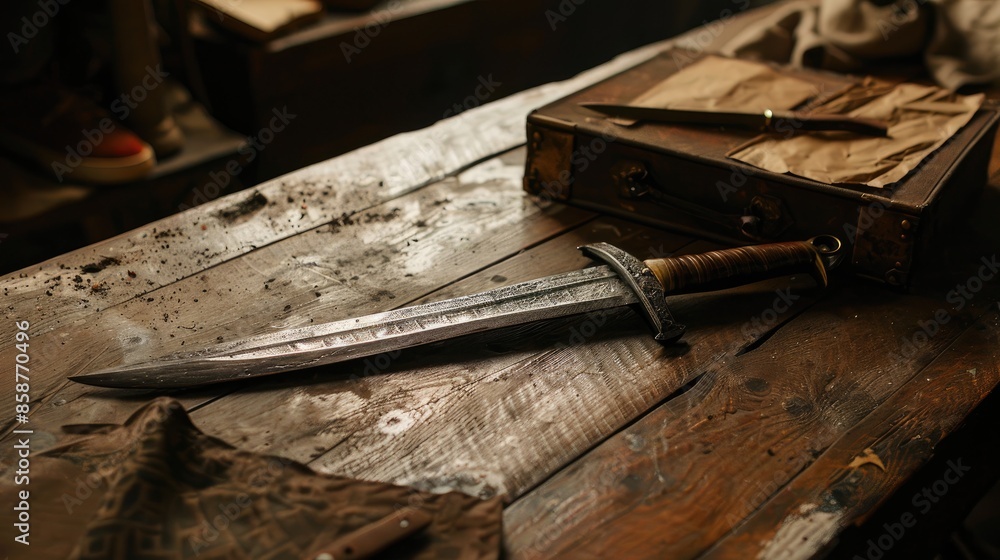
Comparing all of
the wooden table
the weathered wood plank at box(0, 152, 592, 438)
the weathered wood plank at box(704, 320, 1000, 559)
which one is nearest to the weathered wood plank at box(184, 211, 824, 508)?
the wooden table

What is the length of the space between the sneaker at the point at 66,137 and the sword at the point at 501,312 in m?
1.46

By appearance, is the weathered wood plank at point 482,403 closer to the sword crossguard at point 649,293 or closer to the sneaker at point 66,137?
the sword crossguard at point 649,293

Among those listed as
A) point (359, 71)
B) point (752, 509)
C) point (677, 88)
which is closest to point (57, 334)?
point (752, 509)

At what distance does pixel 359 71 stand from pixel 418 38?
10.7 inches

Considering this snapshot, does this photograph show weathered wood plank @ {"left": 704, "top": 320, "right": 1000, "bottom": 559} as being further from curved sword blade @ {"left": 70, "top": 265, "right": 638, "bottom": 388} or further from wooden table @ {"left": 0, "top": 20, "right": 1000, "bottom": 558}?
curved sword blade @ {"left": 70, "top": 265, "right": 638, "bottom": 388}

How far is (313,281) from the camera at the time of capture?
4.89 ft

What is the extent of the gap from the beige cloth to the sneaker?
1824mm

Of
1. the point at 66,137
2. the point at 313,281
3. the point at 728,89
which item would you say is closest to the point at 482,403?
the point at 313,281

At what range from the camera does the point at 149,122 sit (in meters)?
2.67

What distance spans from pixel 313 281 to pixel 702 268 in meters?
0.68

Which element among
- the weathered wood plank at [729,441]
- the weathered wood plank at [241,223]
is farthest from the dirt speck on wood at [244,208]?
the weathered wood plank at [729,441]

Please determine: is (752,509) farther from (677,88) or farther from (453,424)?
(677,88)

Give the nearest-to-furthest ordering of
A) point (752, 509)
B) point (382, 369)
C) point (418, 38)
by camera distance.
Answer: point (752, 509) → point (382, 369) → point (418, 38)

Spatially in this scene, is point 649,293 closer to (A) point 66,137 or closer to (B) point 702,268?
(B) point 702,268
